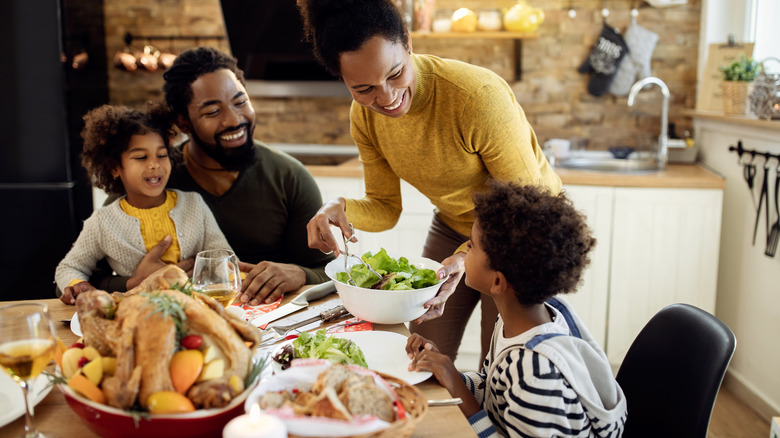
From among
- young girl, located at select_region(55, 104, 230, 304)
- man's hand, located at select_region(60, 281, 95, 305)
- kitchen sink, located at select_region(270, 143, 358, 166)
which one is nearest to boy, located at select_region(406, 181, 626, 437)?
man's hand, located at select_region(60, 281, 95, 305)


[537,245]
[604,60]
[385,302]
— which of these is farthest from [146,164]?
[604,60]

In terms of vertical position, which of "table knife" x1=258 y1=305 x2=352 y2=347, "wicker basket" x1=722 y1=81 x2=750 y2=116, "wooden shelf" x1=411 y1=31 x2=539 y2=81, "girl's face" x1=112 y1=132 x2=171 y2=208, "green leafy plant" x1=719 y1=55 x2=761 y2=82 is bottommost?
"table knife" x1=258 y1=305 x2=352 y2=347

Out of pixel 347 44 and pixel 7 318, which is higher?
pixel 347 44

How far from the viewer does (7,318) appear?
0.85m

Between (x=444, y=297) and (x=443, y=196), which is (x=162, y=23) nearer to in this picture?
(x=443, y=196)

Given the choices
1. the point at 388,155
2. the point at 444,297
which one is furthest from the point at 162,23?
the point at 444,297

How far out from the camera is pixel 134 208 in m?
1.80

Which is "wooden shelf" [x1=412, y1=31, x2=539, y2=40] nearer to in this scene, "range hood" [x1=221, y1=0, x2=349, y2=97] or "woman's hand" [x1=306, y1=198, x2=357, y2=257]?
"range hood" [x1=221, y1=0, x2=349, y2=97]

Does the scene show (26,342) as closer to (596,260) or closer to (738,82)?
(596,260)

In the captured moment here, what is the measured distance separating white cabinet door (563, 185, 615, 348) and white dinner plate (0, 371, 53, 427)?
7.27ft

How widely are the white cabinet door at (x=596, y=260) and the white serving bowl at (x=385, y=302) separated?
5.46 ft

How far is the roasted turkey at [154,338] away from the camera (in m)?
0.81

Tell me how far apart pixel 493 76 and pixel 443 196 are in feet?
1.15

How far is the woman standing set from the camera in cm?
137
